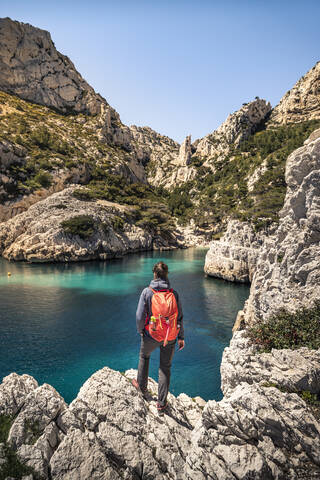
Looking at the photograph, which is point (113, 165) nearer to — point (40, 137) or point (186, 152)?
point (40, 137)

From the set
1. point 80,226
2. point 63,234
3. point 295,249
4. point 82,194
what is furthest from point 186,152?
point 295,249

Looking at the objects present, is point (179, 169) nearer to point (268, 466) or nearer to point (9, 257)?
point (9, 257)

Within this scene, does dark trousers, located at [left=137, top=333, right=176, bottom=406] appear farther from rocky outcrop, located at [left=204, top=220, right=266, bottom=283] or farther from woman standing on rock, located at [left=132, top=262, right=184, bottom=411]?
rocky outcrop, located at [left=204, top=220, right=266, bottom=283]

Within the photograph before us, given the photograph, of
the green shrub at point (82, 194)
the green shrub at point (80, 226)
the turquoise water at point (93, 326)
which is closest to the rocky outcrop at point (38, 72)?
the green shrub at point (82, 194)

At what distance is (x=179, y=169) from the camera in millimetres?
112875

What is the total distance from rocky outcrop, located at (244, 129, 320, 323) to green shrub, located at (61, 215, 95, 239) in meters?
38.8

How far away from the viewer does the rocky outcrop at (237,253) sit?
29.3 metres

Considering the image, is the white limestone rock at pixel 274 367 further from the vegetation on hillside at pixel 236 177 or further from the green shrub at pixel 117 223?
the green shrub at pixel 117 223

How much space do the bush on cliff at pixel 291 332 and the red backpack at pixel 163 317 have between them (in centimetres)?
310

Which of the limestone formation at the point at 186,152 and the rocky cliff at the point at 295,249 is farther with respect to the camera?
the limestone formation at the point at 186,152

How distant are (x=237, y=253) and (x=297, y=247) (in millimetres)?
21069

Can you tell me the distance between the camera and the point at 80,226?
46.8 metres

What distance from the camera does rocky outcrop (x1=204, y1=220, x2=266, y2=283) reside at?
29297 millimetres

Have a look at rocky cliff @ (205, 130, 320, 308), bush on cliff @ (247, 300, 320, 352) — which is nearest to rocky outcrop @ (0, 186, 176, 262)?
rocky cliff @ (205, 130, 320, 308)
